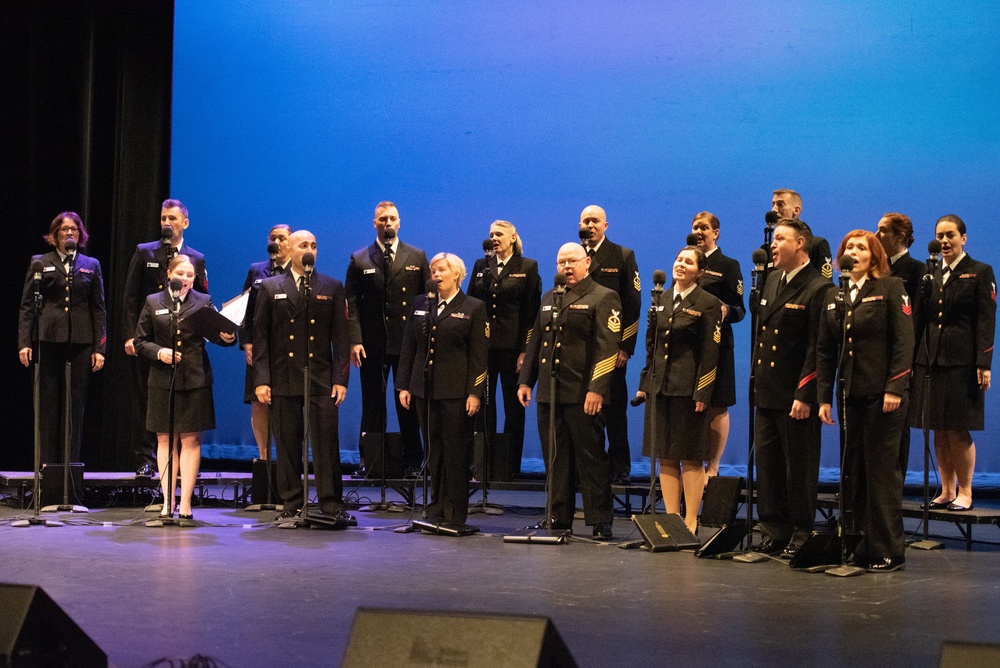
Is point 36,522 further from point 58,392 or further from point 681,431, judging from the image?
point 681,431

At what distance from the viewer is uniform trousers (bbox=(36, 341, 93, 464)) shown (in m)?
8.09

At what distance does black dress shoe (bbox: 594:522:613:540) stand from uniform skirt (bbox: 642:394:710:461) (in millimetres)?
516

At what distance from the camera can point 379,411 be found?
8.34 meters

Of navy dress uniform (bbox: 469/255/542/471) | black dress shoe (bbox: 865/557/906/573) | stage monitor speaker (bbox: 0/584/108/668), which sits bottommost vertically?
black dress shoe (bbox: 865/557/906/573)

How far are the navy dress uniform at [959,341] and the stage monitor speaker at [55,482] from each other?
17.0 ft

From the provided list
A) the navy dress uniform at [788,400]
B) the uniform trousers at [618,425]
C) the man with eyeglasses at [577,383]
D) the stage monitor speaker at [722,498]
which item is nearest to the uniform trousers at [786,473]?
the navy dress uniform at [788,400]

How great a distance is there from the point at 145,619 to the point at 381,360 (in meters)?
A: 4.18

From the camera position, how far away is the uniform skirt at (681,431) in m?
6.36

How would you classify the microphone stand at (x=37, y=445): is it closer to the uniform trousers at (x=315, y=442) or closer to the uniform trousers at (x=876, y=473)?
the uniform trousers at (x=315, y=442)

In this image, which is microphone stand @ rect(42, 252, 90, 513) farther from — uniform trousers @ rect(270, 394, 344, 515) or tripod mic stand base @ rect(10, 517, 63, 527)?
uniform trousers @ rect(270, 394, 344, 515)

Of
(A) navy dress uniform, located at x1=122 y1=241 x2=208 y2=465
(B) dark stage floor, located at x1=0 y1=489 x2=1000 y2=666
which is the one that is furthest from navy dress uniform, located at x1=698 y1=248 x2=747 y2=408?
(A) navy dress uniform, located at x1=122 y1=241 x2=208 y2=465

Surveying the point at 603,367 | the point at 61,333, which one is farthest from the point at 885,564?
the point at 61,333

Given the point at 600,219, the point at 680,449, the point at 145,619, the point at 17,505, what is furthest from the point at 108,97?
the point at 145,619

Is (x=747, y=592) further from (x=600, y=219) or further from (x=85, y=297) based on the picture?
(x=85, y=297)
